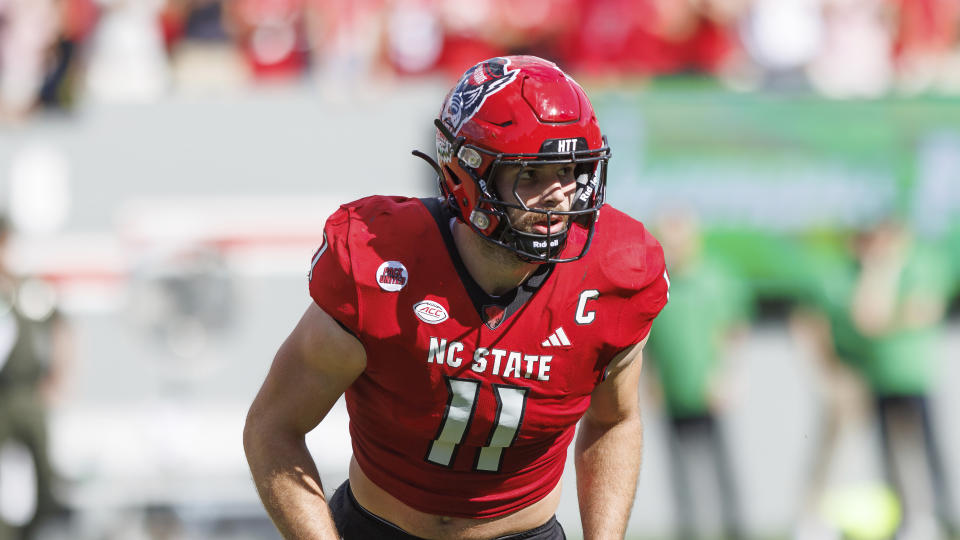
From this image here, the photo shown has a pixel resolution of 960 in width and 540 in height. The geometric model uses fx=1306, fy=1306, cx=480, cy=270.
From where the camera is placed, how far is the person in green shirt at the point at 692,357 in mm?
7988

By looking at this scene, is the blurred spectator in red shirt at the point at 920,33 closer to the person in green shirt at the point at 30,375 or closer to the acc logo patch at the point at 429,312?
the person in green shirt at the point at 30,375

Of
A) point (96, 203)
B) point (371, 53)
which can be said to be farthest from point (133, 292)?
point (371, 53)

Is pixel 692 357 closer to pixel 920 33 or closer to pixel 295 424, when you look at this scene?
pixel 920 33

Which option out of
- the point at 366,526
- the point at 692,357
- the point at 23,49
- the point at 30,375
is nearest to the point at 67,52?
the point at 23,49

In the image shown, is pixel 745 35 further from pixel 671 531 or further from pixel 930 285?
pixel 671 531

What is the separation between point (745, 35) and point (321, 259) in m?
6.09

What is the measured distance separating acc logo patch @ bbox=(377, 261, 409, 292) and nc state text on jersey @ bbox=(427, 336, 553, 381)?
0.14m

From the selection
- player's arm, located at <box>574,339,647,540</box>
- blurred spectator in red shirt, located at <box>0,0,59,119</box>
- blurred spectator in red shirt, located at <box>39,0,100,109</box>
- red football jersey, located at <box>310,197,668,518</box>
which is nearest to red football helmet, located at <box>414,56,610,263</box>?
red football jersey, located at <box>310,197,668,518</box>

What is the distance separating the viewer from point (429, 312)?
2973 millimetres

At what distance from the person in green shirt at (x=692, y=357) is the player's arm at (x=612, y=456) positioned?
4.64m

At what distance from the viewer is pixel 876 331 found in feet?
26.1

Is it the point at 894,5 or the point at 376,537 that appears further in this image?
the point at 894,5

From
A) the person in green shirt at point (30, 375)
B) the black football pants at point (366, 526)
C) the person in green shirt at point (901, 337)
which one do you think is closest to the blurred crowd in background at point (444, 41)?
the person in green shirt at point (901, 337)

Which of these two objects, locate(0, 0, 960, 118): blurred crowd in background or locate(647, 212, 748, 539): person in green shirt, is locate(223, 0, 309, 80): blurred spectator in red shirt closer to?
locate(0, 0, 960, 118): blurred crowd in background
